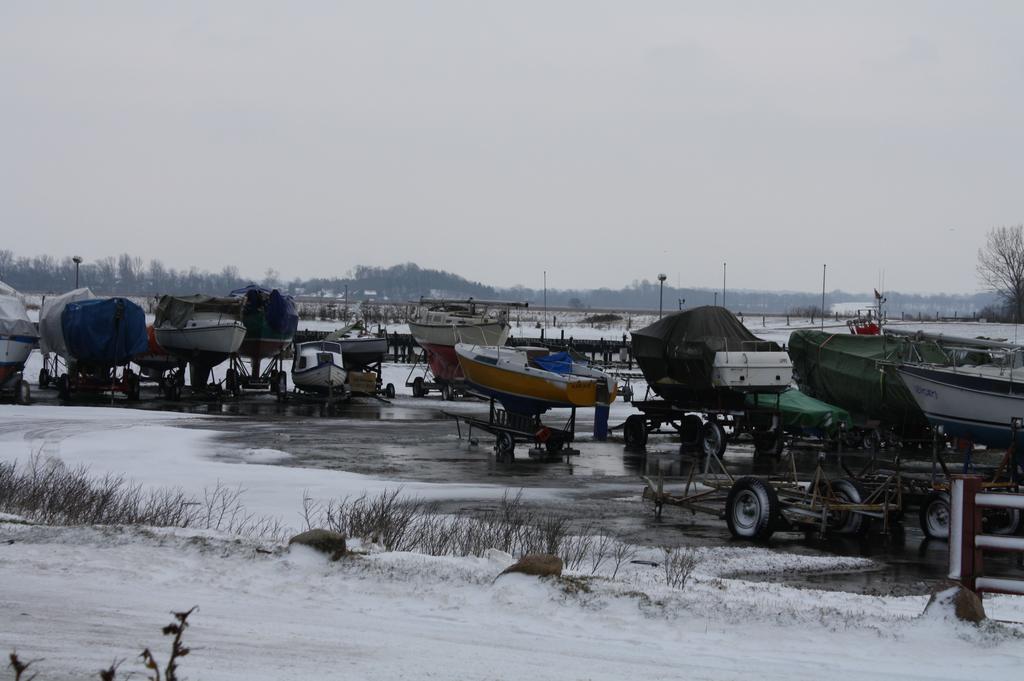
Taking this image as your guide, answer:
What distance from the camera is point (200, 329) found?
37.5 metres

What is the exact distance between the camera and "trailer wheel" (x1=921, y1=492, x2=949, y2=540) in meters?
14.3

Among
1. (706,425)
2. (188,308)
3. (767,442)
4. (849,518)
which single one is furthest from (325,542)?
(188,308)

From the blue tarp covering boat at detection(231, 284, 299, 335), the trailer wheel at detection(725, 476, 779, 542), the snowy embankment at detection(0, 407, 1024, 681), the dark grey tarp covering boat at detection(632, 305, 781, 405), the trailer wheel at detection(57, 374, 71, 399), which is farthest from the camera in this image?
the blue tarp covering boat at detection(231, 284, 299, 335)

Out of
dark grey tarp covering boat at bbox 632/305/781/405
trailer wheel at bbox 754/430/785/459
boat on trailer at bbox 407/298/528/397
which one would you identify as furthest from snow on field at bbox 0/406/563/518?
boat on trailer at bbox 407/298/528/397

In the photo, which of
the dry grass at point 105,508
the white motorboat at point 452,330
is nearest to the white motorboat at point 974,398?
the dry grass at point 105,508

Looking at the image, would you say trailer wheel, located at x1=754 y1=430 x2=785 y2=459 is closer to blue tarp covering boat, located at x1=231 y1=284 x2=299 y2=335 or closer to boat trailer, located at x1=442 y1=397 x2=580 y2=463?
boat trailer, located at x1=442 y1=397 x2=580 y2=463

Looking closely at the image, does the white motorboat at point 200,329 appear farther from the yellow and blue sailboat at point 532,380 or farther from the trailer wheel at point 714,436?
the trailer wheel at point 714,436

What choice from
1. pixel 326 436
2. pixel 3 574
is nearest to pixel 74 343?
pixel 326 436

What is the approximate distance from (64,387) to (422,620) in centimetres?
3129

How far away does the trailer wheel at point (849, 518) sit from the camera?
14.5m

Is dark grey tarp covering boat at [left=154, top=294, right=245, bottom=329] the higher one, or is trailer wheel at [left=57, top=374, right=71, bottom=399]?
dark grey tarp covering boat at [left=154, top=294, right=245, bottom=329]

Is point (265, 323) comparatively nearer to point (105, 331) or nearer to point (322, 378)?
point (322, 378)

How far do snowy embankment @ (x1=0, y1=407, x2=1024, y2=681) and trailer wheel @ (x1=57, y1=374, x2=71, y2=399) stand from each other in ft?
87.2

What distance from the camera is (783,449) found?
2573 centimetres
